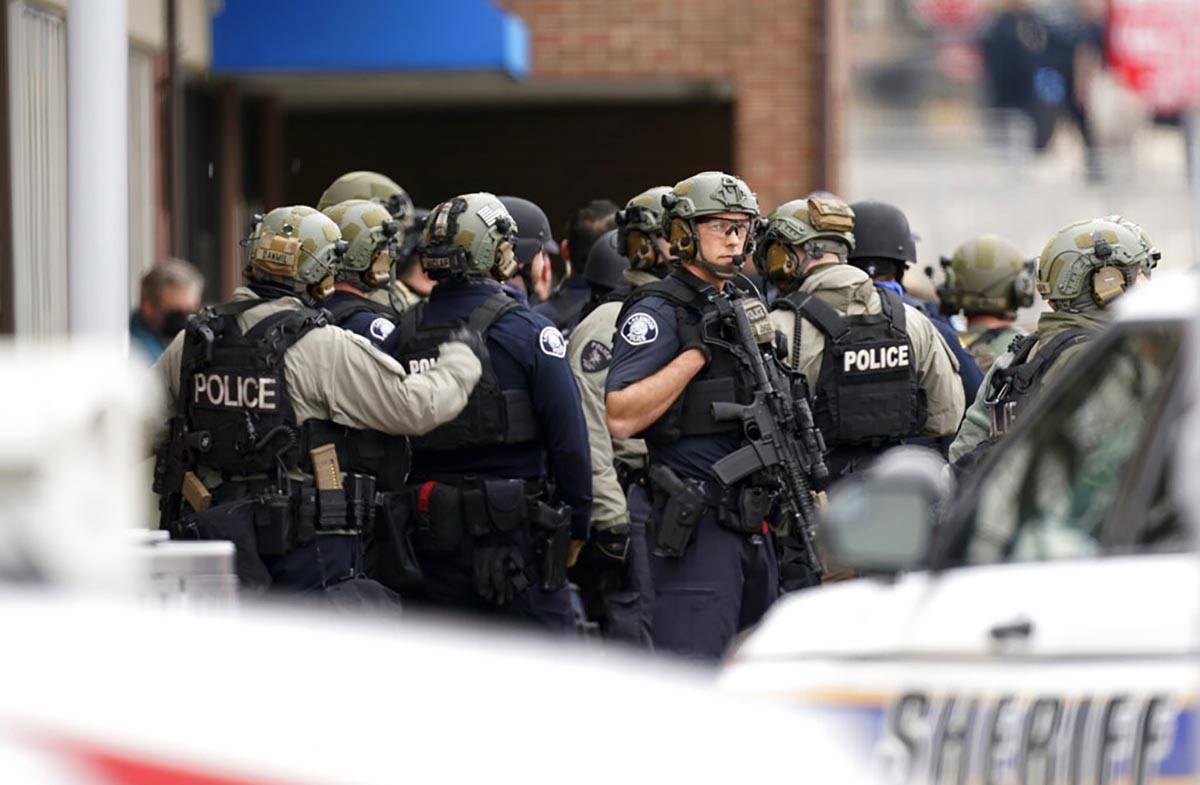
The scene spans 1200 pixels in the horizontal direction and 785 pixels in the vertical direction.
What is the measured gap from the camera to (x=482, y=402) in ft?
25.7

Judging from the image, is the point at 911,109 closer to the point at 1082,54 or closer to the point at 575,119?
the point at 1082,54

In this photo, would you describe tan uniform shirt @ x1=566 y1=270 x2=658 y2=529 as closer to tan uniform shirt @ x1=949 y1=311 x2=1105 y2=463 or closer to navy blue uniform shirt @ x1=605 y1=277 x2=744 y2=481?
navy blue uniform shirt @ x1=605 y1=277 x2=744 y2=481

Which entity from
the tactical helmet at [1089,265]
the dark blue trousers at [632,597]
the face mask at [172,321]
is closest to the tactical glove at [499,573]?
the dark blue trousers at [632,597]

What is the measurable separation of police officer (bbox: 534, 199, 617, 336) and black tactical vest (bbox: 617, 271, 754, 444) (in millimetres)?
2981

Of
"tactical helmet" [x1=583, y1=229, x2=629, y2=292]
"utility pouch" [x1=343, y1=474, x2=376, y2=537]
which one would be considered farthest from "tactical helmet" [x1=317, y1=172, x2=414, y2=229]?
"utility pouch" [x1=343, y1=474, x2=376, y2=537]

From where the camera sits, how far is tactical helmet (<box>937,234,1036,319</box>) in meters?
10.8

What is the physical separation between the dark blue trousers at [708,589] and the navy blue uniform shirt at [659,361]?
0.64ft

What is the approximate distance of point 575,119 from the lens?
2016 centimetres

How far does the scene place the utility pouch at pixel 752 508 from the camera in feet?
26.0

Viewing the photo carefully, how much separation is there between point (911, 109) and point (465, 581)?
88.2 feet

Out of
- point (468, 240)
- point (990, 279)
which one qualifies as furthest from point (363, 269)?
point (990, 279)

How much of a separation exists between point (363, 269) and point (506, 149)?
37.8 ft

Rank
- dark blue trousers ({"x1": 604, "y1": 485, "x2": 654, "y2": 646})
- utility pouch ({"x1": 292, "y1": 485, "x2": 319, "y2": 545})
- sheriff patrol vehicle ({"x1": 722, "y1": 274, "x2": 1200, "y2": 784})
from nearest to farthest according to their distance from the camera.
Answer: sheriff patrol vehicle ({"x1": 722, "y1": 274, "x2": 1200, "y2": 784}) → utility pouch ({"x1": 292, "y1": 485, "x2": 319, "y2": 545}) → dark blue trousers ({"x1": 604, "y1": 485, "x2": 654, "y2": 646})

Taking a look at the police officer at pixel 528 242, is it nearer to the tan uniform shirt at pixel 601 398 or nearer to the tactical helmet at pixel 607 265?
the tactical helmet at pixel 607 265
